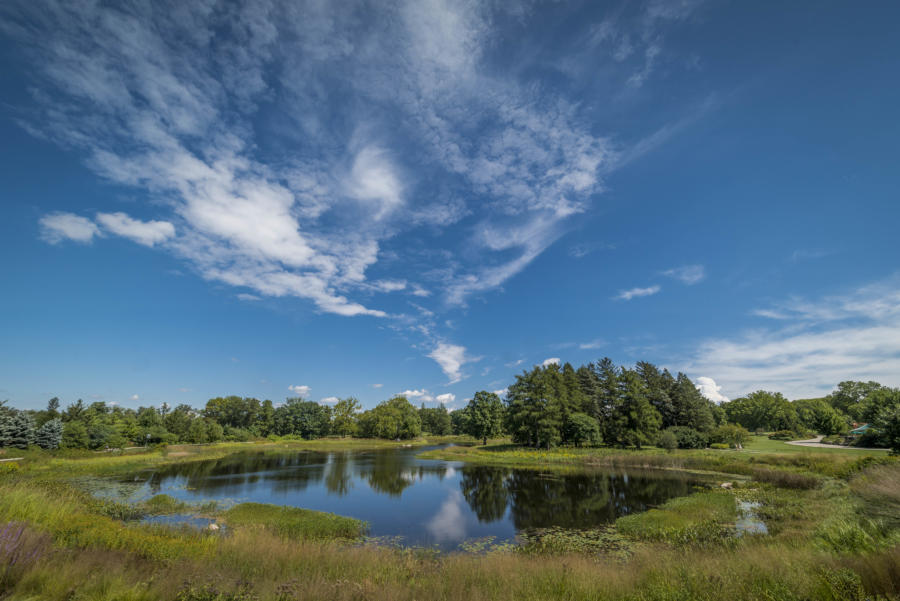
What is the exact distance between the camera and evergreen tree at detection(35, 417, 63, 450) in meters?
42.2

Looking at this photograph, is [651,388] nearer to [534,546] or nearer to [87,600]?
[534,546]

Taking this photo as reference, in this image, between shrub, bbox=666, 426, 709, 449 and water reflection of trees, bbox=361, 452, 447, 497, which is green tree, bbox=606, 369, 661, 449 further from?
water reflection of trees, bbox=361, 452, 447, 497

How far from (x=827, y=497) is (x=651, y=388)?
47510 millimetres

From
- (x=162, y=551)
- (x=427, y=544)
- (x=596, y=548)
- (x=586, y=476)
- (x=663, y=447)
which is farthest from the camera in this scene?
(x=663, y=447)

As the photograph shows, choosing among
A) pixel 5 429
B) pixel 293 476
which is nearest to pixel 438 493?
pixel 293 476

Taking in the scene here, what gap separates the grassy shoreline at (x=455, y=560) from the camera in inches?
251

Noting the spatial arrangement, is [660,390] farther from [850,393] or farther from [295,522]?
[850,393]

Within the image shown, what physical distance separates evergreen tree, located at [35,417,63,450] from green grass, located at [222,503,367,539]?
41560mm

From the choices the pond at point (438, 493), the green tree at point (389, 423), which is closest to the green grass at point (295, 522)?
the pond at point (438, 493)

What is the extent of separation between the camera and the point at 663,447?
188 feet

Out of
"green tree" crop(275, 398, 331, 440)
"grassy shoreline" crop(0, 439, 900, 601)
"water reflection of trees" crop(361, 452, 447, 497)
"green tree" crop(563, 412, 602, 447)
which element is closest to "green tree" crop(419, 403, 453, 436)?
"green tree" crop(275, 398, 331, 440)

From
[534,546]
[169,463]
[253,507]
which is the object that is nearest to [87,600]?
[534,546]

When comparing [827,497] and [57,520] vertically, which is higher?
[57,520]

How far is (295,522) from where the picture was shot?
18953 mm
